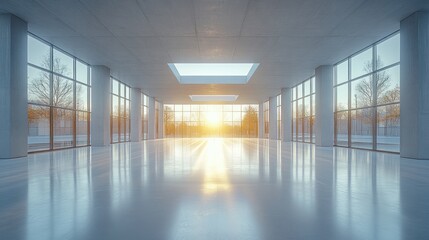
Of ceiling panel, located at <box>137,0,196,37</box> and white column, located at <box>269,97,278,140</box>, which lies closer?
ceiling panel, located at <box>137,0,196,37</box>

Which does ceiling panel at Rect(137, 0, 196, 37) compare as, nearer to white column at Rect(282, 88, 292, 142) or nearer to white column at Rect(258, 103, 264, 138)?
white column at Rect(282, 88, 292, 142)

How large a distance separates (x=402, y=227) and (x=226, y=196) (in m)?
2.90

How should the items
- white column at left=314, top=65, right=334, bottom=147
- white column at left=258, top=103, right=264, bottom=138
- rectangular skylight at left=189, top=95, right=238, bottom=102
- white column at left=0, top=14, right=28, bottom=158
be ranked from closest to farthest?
white column at left=0, top=14, right=28, bottom=158, white column at left=314, top=65, right=334, bottom=147, rectangular skylight at left=189, top=95, right=238, bottom=102, white column at left=258, top=103, right=264, bottom=138

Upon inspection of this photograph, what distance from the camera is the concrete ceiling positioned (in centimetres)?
1116

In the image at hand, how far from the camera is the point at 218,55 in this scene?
17.9 m

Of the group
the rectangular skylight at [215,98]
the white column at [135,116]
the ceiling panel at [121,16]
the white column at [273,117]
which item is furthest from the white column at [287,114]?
the ceiling panel at [121,16]

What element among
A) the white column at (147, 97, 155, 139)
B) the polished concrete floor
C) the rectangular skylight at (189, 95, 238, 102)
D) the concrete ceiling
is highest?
the concrete ceiling

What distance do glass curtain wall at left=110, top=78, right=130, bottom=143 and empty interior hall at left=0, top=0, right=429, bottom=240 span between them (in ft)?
0.68

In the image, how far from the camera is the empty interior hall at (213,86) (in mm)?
4098

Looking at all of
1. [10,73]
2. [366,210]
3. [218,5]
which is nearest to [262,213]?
[366,210]

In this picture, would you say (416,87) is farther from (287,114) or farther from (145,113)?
(145,113)

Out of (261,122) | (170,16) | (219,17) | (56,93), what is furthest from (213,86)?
(261,122)

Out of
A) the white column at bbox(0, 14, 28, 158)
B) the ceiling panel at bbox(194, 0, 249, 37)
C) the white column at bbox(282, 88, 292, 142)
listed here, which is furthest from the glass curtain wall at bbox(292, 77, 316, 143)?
the white column at bbox(0, 14, 28, 158)

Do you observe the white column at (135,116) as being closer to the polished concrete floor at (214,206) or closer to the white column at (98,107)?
the white column at (98,107)
